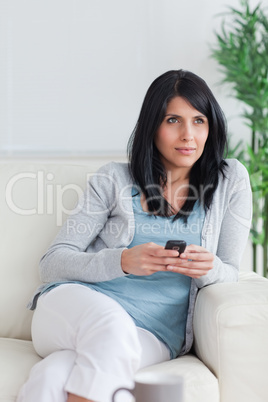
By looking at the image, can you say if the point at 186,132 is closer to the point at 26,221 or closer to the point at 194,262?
the point at 194,262

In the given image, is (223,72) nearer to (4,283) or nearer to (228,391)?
(4,283)

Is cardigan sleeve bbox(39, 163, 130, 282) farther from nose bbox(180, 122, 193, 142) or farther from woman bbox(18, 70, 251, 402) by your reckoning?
nose bbox(180, 122, 193, 142)

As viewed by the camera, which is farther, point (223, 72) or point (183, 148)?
point (223, 72)

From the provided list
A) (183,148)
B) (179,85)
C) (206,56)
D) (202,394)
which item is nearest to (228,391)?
(202,394)

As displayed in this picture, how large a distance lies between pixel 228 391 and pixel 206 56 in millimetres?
1928

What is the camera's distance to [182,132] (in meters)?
1.61

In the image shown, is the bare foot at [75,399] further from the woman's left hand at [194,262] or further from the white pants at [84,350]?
the woman's left hand at [194,262]

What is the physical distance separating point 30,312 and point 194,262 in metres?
0.58

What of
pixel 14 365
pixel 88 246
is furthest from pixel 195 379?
pixel 88 246

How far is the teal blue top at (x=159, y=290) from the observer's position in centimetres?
149

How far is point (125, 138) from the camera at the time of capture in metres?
2.87

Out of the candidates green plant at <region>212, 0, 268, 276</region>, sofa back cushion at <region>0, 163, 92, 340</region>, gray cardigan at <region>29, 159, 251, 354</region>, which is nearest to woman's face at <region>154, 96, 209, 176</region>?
gray cardigan at <region>29, 159, 251, 354</region>

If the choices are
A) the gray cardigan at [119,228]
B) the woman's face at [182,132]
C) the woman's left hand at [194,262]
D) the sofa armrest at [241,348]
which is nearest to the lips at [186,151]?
the woman's face at [182,132]

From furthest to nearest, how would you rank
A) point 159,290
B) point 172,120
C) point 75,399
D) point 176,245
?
point 172,120, point 159,290, point 176,245, point 75,399
